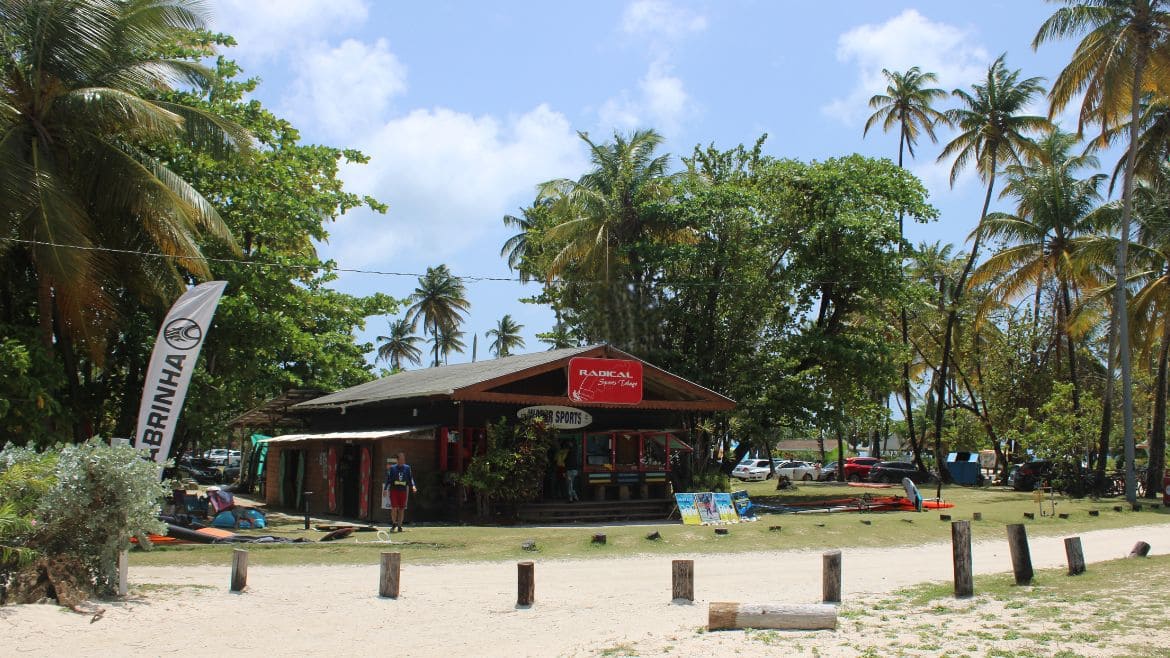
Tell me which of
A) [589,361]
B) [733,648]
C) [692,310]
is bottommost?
[733,648]

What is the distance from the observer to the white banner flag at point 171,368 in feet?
37.7

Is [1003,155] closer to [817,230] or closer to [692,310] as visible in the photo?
[817,230]

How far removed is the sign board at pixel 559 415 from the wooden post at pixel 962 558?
12966 mm

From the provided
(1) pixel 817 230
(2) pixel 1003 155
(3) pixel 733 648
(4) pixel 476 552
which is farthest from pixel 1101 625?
(2) pixel 1003 155

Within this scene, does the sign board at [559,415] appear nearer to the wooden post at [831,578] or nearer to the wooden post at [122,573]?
the wooden post at [831,578]

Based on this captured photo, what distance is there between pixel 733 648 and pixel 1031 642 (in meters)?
2.55

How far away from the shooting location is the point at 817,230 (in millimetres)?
30625

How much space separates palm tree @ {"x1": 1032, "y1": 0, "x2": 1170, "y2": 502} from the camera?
26.5 metres

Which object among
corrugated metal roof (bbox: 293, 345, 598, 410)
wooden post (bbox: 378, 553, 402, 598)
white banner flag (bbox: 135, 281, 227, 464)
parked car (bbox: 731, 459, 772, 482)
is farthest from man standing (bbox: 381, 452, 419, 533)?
parked car (bbox: 731, 459, 772, 482)

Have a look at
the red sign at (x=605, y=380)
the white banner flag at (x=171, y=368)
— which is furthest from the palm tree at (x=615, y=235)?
the white banner flag at (x=171, y=368)

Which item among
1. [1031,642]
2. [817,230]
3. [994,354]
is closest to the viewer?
[1031,642]

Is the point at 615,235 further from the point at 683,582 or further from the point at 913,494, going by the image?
the point at 683,582

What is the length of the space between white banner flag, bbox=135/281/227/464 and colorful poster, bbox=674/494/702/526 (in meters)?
11.5

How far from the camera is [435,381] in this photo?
25062mm
